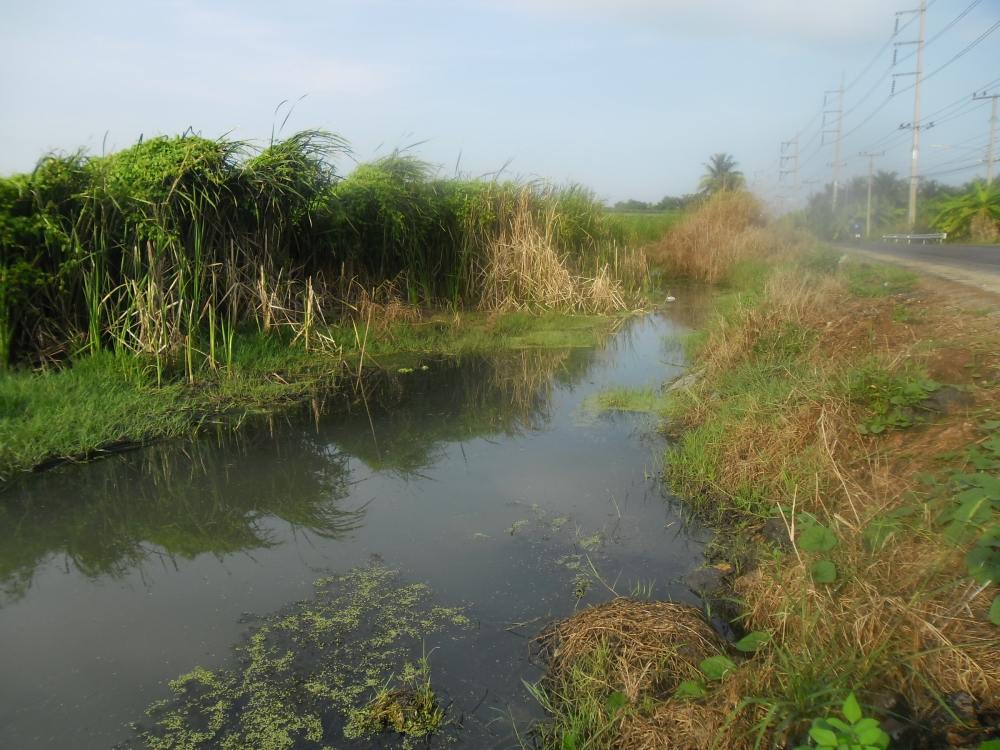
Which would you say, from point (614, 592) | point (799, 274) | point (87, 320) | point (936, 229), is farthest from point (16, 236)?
point (936, 229)

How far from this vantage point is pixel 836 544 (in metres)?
2.71

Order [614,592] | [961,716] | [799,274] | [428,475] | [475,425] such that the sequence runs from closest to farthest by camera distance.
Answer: [961,716] → [614,592] → [428,475] → [475,425] → [799,274]

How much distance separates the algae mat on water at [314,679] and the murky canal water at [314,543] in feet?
0.26

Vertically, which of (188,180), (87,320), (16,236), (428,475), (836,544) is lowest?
(428,475)

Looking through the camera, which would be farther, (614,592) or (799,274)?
(799,274)

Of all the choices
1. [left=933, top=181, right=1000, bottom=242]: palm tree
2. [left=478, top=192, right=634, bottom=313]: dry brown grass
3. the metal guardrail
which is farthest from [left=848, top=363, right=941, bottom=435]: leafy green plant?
the metal guardrail

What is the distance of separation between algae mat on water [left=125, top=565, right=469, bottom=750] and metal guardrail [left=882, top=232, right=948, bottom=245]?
82.4 ft

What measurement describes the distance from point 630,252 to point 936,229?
17526mm

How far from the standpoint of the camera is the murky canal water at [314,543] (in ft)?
8.71

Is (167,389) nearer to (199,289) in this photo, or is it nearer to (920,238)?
(199,289)

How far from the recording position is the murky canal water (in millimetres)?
2654

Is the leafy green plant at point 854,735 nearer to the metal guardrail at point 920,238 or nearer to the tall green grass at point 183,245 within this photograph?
the tall green grass at point 183,245

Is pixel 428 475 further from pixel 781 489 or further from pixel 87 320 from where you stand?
pixel 87 320

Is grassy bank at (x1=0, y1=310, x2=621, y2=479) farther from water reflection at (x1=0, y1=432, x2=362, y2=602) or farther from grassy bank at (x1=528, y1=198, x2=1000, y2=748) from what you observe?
grassy bank at (x1=528, y1=198, x2=1000, y2=748)
